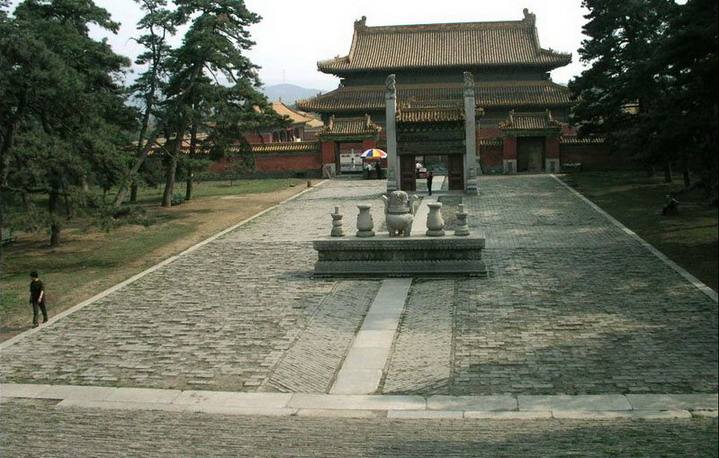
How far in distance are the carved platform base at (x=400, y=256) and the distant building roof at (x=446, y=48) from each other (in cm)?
3438

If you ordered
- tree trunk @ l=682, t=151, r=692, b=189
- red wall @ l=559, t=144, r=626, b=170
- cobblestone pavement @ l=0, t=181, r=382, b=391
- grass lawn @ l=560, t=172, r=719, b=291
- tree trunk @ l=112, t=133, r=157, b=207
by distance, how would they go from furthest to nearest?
red wall @ l=559, t=144, r=626, b=170, tree trunk @ l=112, t=133, r=157, b=207, grass lawn @ l=560, t=172, r=719, b=291, tree trunk @ l=682, t=151, r=692, b=189, cobblestone pavement @ l=0, t=181, r=382, b=391

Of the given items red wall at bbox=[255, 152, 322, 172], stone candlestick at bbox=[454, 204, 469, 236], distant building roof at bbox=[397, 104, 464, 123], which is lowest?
stone candlestick at bbox=[454, 204, 469, 236]

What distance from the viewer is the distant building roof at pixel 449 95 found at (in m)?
46.9

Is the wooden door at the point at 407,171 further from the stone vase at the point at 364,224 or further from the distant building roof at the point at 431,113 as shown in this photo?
the stone vase at the point at 364,224

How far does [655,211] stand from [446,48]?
96.6 ft

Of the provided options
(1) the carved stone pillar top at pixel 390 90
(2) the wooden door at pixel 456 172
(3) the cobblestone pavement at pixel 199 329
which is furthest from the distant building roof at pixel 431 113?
(3) the cobblestone pavement at pixel 199 329

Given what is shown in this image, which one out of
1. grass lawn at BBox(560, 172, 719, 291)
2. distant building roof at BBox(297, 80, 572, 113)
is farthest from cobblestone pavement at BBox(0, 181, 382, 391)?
distant building roof at BBox(297, 80, 572, 113)

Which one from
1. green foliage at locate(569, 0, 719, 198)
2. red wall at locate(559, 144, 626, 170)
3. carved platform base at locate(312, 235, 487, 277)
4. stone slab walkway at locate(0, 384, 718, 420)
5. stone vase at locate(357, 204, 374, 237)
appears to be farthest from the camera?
red wall at locate(559, 144, 626, 170)

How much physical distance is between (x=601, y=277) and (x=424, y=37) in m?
40.2

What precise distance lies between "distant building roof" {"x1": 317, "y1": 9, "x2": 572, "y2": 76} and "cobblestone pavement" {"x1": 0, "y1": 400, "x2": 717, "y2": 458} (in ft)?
139

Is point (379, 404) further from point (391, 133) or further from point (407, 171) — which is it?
point (407, 171)

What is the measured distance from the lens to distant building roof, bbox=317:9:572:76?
49062mm

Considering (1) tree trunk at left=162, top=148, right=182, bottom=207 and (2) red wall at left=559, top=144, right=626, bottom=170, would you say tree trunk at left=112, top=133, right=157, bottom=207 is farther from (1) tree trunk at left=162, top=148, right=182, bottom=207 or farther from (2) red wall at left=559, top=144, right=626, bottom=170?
(2) red wall at left=559, top=144, right=626, bottom=170

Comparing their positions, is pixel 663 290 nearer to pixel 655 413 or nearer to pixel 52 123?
pixel 655 413
